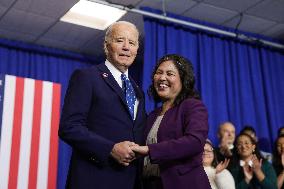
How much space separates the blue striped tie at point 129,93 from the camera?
165 centimetres

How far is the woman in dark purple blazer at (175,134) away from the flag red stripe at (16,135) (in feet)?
4.55

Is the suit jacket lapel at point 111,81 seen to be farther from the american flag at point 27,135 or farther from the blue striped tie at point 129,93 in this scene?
the american flag at point 27,135

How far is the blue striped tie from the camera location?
165 cm

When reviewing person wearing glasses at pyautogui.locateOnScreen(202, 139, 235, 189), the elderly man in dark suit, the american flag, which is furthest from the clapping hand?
person wearing glasses at pyautogui.locateOnScreen(202, 139, 235, 189)

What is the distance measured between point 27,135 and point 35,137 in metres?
0.06

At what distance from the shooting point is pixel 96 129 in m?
1.56

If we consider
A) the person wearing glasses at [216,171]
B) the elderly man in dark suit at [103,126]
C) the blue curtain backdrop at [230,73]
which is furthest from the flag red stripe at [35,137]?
the elderly man in dark suit at [103,126]

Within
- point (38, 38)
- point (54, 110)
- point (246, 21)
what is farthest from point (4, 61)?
point (246, 21)

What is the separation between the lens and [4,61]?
5672 millimetres

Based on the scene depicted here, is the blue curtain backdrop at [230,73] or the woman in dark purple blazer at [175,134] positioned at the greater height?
the blue curtain backdrop at [230,73]

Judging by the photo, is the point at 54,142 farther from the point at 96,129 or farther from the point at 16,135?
the point at 96,129

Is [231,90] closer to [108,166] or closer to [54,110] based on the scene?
[54,110]

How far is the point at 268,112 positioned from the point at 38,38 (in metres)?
3.04

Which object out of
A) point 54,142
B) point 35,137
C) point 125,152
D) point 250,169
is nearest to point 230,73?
point 250,169
